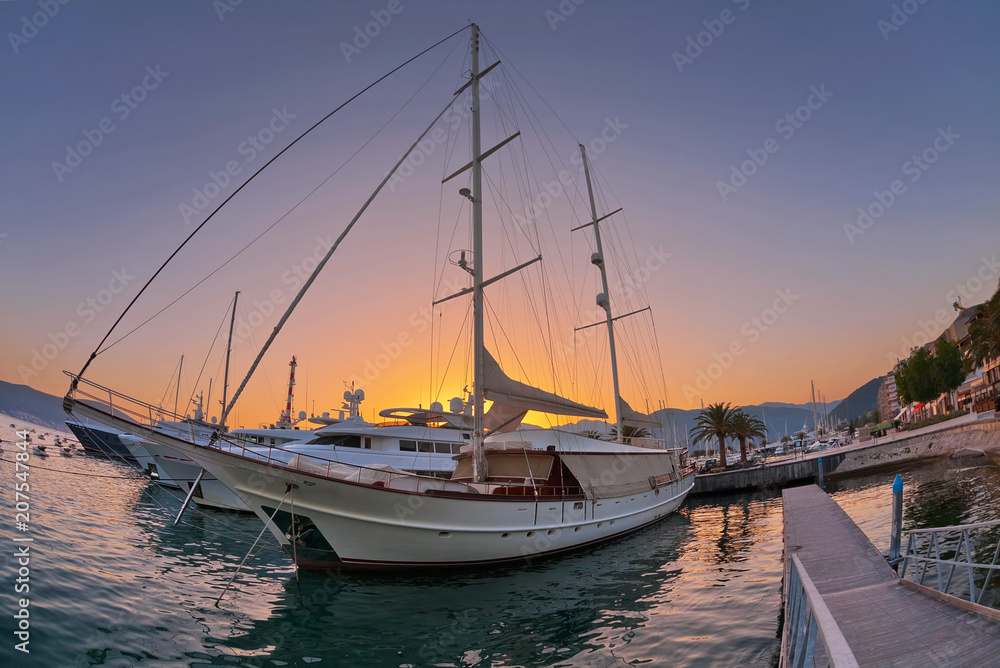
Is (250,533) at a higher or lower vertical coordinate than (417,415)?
lower

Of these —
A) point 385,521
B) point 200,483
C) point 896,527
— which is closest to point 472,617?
point 385,521

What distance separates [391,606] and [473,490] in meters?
3.79

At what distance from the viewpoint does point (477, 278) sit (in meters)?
17.2

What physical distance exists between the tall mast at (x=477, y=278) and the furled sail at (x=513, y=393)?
27 centimetres

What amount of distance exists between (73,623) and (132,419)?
3870 mm

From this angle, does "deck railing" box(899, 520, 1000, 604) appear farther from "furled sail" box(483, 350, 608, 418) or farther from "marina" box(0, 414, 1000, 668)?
"furled sail" box(483, 350, 608, 418)

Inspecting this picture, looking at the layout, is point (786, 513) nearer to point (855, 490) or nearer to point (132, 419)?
point (132, 419)

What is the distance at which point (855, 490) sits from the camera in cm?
3203

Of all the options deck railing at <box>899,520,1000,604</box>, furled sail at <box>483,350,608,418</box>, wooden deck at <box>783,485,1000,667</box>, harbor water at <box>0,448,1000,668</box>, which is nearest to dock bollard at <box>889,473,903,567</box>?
deck railing at <box>899,520,1000,604</box>

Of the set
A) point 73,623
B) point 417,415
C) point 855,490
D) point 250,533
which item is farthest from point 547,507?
point 855,490

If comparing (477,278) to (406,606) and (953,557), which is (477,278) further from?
(953,557)

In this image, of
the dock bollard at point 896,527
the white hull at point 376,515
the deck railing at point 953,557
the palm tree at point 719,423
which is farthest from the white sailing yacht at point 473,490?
the palm tree at point 719,423

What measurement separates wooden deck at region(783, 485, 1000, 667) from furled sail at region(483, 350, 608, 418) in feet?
27.2

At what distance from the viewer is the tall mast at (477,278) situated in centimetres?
1575
